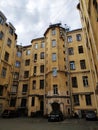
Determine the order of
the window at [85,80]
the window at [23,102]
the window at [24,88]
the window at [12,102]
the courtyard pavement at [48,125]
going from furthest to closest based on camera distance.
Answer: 1. the window at [24,88]
2. the window at [12,102]
3. the window at [23,102]
4. the window at [85,80]
5. the courtyard pavement at [48,125]

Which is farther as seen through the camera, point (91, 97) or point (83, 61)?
point (83, 61)

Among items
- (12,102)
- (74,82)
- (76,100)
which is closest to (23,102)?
(12,102)

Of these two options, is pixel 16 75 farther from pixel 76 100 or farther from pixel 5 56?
pixel 76 100

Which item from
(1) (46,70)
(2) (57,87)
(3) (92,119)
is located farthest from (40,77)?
(3) (92,119)

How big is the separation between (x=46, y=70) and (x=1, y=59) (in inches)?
432

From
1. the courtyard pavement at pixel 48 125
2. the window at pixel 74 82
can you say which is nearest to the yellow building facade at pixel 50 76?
the window at pixel 74 82

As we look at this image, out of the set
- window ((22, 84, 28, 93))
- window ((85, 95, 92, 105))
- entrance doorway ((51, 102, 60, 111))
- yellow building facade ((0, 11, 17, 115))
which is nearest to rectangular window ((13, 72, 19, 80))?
yellow building facade ((0, 11, 17, 115))

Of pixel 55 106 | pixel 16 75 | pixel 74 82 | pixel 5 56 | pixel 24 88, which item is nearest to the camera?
pixel 55 106

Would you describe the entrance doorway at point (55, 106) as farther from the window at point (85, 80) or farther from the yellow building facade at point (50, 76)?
the window at point (85, 80)

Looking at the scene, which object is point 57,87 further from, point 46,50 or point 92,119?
point 46,50

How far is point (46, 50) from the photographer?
3459 centimetres

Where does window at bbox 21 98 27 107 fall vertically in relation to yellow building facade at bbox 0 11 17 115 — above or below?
below

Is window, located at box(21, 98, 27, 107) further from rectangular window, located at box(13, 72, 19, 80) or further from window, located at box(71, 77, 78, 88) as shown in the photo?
window, located at box(71, 77, 78, 88)

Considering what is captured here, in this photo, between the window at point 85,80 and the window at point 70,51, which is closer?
the window at point 85,80
